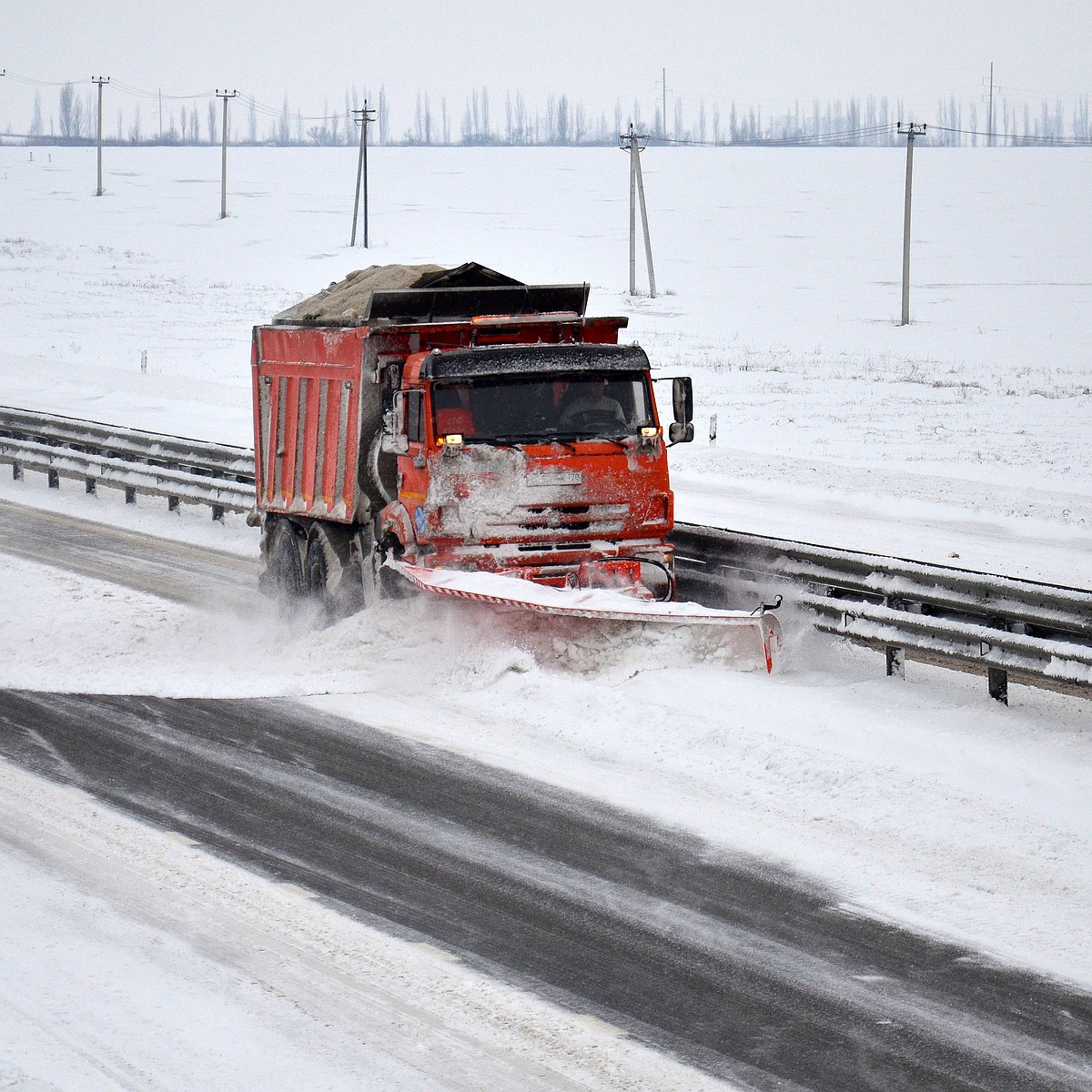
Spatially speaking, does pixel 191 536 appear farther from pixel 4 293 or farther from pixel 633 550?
pixel 4 293

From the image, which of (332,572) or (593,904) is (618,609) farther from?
(332,572)

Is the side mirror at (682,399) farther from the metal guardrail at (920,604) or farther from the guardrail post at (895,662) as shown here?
the guardrail post at (895,662)

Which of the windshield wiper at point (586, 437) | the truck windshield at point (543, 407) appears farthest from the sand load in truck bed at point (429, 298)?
the windshield wiper at point (586, 437)

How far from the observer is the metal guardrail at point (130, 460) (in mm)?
18016

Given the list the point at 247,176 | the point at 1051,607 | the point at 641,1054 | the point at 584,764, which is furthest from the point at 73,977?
the point at 247,176

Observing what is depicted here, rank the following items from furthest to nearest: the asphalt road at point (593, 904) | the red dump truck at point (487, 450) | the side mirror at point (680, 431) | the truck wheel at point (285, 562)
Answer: the truck wheel at point (285, 562), the side mirror at point (680, 431), the red dump truck at point (487, 450), the asphalt road at point (593, 904)

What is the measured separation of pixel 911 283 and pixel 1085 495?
42519mm

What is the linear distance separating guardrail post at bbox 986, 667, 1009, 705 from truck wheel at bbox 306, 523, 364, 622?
5.33 meters

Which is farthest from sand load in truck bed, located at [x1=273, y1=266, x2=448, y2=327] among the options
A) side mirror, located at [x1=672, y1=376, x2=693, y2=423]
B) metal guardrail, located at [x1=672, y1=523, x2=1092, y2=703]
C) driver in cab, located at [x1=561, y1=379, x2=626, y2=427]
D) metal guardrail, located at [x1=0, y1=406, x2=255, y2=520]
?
metal guardrail, located at [x1=0, y1=406, x2=255, y2=520]

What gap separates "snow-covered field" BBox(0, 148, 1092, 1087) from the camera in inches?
301

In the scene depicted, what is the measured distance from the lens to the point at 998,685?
9.80 metres

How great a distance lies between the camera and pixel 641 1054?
17.2 feet

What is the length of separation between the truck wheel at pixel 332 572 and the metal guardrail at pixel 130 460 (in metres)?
4.14

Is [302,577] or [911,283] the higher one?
[911,283]
